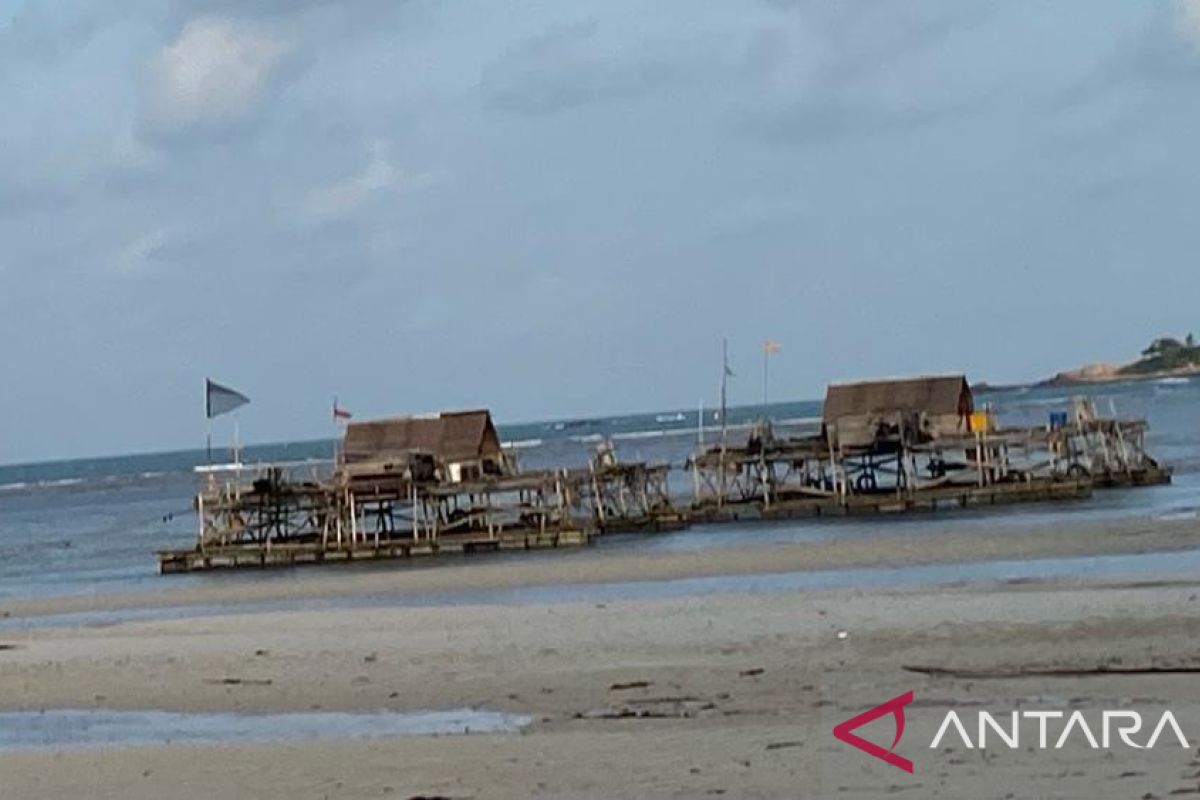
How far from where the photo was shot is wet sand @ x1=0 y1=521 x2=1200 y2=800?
42.2 feet

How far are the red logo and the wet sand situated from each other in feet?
0.40

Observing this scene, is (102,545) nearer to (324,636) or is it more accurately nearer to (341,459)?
(341,459)

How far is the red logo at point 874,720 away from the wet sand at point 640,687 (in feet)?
0.40

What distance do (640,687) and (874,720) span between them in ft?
11.6

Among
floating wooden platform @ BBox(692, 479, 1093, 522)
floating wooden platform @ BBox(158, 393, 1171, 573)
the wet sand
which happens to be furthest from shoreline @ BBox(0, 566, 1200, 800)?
floating wooden platform @ BBox(692, 479, 1093, 522)

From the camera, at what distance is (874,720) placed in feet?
48.0

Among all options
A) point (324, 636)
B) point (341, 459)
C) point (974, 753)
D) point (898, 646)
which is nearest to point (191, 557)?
point (341, 459)

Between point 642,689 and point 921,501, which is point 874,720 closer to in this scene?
point 642,689

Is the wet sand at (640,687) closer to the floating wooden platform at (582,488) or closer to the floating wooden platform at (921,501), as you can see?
the floating wooden platform at (582,488)

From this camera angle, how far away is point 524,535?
47.3 metres

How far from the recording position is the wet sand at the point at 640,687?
42.2 ft

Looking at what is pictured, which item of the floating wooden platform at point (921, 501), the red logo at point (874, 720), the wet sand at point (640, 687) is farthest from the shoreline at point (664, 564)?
the red logo at point (874, 720)

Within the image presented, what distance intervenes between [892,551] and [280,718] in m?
20.0

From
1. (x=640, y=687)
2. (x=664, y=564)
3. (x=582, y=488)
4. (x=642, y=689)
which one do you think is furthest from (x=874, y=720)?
(x=582, y=488)
